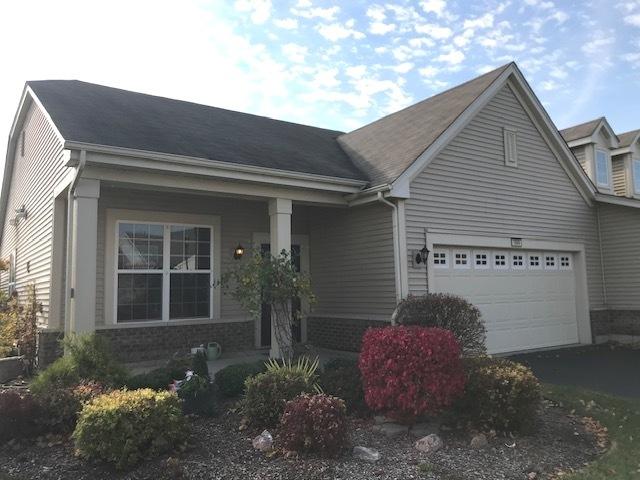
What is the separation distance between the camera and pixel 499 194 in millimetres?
12086

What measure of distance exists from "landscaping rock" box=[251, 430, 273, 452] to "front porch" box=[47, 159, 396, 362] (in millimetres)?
4187

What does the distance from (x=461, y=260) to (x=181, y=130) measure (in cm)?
646

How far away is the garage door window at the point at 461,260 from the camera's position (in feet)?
36.7

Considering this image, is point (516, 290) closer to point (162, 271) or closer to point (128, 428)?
point (162, 271)

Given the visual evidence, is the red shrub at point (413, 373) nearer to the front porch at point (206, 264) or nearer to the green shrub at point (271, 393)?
the green shrub at point (271, 393)

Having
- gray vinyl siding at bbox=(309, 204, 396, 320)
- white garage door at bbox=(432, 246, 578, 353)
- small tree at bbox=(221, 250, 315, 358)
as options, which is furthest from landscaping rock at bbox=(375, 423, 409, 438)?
white garage door at bbox=(432, 246, 578, 353)

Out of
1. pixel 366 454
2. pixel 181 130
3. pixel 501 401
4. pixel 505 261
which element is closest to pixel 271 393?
pixel 366 454

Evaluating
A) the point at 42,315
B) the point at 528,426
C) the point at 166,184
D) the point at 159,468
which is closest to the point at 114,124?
the point at 166,184

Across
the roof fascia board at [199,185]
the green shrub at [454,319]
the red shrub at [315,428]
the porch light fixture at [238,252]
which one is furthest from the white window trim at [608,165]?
the red shrub at [315,428]

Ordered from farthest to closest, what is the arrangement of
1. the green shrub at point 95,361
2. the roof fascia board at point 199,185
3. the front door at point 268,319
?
1. the front door at point 268,319
2. the roof fascia board at point 199,185
3. the green shrub at point 95,361

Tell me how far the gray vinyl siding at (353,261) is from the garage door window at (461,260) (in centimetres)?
179

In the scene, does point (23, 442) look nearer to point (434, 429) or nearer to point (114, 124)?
point (434, 429)

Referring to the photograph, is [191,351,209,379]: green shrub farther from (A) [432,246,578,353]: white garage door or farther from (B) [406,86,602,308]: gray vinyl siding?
(A) [432,246,578,353]: white garage door

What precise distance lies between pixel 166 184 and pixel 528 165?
877 cm
